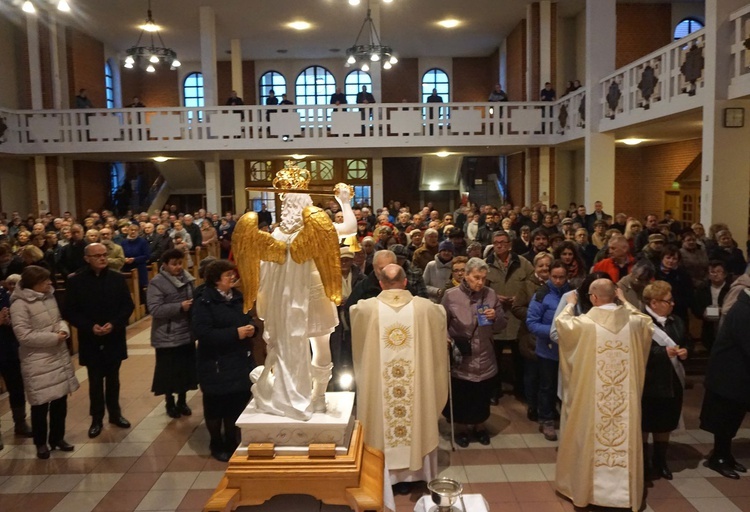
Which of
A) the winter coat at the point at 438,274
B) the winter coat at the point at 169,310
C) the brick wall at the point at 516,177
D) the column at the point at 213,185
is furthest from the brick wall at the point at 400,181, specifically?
the winter coat at the point at 169,310

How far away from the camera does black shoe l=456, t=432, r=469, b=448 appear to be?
554 centimetres

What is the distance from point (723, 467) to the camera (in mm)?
4934

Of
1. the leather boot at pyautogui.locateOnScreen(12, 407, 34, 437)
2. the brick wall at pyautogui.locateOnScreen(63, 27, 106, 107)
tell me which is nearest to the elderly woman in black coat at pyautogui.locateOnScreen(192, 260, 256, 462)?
the leather boot at pyautogui.locateOnScreen(12, 407, 34, 437)

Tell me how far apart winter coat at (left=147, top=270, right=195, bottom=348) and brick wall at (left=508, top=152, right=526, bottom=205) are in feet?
49.6

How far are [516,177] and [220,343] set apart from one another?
55.2 ft

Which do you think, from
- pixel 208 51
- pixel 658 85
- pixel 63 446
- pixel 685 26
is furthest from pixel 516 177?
pixel 63 446

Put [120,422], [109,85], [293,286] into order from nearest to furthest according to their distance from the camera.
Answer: [293,286], [120,422], [109,85]

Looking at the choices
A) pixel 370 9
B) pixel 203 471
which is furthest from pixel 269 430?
pixel 370 9

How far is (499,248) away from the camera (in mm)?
6449

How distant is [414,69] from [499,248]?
784 inches

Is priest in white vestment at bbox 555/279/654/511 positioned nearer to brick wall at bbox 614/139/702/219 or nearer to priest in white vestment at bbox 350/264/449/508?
priest in white vestment at bbox 350/264/449/508

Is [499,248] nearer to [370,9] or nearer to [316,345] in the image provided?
[316,345]

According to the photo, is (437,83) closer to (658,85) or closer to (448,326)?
(658,85)

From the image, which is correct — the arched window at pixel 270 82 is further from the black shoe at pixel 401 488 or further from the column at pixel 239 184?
the black shoe at pixel 401 488
